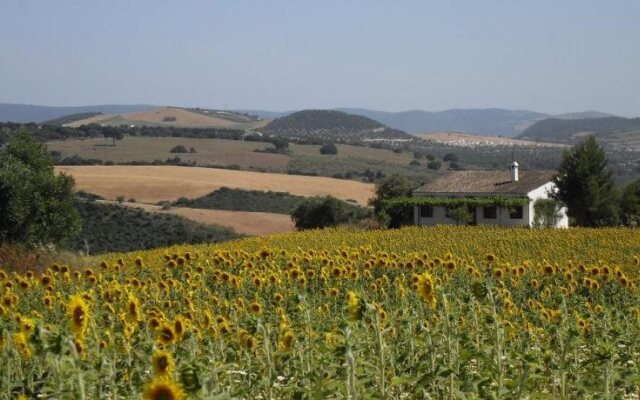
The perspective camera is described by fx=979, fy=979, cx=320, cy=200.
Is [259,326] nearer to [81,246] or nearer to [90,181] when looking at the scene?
[81,246]

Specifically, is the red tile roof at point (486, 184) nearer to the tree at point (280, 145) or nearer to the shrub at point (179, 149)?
the shrub at point (179, 149)

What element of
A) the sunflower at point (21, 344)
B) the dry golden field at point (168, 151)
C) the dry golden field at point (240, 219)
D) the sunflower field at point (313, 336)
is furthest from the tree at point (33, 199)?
the dry golden field at point (168, 151)

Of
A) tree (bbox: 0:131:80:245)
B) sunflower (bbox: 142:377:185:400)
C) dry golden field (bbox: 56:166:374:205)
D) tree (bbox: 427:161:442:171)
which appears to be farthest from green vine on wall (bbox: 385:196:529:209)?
tree (bbox: 427:161:442:171)

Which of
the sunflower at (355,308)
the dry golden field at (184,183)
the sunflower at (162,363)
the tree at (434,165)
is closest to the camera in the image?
the sunflower at (162,363)

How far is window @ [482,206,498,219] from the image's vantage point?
51969 mm

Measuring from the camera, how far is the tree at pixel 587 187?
167 ft

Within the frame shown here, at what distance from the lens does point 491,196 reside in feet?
181

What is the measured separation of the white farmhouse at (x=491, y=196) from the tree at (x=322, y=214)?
4.51 meters

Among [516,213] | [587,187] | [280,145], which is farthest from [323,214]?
[280,145]

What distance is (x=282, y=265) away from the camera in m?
15.5

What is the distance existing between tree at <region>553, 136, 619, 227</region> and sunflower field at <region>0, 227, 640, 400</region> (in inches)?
1313

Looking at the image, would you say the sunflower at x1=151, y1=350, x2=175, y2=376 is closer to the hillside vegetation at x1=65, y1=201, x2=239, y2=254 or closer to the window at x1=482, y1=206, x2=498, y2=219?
the hillside vegetation at x1=65, y1=201, x2=239, y2=254

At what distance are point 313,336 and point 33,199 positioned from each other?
2699 centimetres

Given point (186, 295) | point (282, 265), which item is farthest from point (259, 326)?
point (282, 265)
